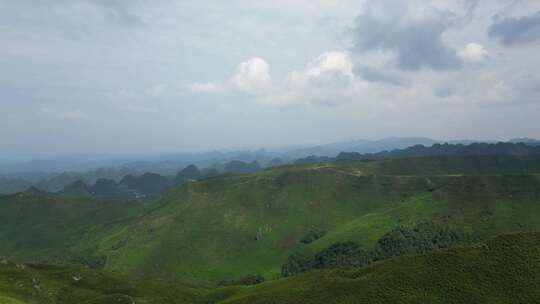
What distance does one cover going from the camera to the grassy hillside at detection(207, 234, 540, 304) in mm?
80875

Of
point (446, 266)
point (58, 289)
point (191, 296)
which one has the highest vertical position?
point (446, 266)

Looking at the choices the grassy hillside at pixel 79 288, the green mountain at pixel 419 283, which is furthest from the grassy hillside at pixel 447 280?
the grassy hillside at pixel 79 288

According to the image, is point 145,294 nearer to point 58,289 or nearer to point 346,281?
point 58,289

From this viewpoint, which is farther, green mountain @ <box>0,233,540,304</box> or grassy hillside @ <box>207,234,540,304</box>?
green mountain @ <box>0,233,540,304</box>

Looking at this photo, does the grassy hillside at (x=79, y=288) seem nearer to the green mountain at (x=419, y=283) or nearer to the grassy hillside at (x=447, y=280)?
the green mountain at (x=419, y=283)

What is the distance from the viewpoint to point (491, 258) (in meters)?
90.2

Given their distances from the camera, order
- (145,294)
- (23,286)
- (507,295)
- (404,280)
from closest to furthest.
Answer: (507,295)
(404,280)
(23,286)
(145,294)

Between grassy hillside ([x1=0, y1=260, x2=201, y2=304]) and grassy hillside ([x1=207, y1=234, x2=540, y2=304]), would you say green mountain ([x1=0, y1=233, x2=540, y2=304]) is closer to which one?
grassy hillside ([x1=207, y1=234, x2=540, y2=304])

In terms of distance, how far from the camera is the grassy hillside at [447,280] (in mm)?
80875

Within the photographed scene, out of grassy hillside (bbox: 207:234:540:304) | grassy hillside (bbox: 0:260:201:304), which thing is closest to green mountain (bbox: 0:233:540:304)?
grassy hillside (bbox: 207:234:540:304)

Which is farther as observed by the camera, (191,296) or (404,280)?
(191,296)

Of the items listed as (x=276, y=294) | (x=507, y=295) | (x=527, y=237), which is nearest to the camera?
(x=507, y=295)

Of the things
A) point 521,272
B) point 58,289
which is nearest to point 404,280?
point 521,272

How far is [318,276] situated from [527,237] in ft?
183
